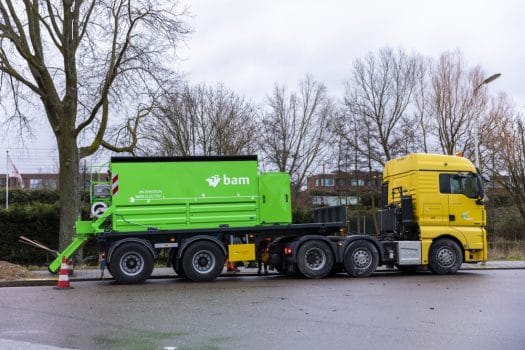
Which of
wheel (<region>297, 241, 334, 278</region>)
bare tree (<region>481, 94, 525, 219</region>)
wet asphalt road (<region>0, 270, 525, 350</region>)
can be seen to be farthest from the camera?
bare tree (<region>481, 94, 525, 219</region>)

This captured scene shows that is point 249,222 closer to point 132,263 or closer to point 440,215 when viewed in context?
point 132,263

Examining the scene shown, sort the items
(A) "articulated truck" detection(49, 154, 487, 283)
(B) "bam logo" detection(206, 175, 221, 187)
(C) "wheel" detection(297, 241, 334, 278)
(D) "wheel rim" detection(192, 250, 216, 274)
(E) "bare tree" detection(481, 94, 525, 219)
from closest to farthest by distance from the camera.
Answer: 1. (A) "articulated truck" detection(49, 154, 487, 283)
2. (D) "wheel rim" detection(192, 250, 216, 274)
3. (B) "bam logo" detection(206, 175, 221, 187)
4. (C) "wheel" detection(297, 241, 334, 278)
5. (E) "bare tree" detection(481, 94, 525, 219)

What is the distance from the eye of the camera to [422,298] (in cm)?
1152

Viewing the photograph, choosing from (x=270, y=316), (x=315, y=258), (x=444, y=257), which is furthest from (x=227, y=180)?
(x=444, y=257)

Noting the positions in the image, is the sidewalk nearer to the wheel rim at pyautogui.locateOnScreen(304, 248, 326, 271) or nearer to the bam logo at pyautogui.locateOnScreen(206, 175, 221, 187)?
the wheel rim at pyautogui.locateOnScreen(304, 248, 326, 271)

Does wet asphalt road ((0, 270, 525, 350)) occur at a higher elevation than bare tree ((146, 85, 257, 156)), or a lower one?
lower

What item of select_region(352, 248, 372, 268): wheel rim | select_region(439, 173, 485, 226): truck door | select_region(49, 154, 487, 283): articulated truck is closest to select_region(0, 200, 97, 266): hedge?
select_region(49, 154, 487, 283): articulated truck

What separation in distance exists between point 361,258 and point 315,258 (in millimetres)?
1380

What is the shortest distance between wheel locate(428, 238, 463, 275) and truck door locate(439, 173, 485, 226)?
66 cm

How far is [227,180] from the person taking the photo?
15.7 m

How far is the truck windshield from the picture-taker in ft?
55.4

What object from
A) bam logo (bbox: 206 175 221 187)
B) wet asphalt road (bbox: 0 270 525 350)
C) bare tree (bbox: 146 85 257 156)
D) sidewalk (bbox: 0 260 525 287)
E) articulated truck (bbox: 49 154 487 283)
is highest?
bare tree (bbox: 146 85 257 156)

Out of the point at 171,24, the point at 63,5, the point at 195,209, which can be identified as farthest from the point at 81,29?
the point at 195,209

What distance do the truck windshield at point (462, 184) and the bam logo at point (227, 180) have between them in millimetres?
5934
